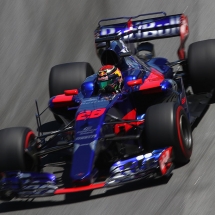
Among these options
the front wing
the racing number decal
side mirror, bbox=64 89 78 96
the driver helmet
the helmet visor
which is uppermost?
the driver helmet

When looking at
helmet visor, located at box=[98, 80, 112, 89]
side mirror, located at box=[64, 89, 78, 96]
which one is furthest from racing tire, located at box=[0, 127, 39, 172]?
helmet visor, located at box=[98, 80, 112, 89]

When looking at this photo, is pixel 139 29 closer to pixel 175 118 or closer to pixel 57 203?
pixel 175 118

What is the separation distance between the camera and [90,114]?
9.09 m

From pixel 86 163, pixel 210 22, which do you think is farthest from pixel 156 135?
pixel 210 22

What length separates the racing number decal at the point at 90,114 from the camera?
9031 mm

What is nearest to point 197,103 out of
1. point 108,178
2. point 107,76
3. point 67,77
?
point 107,76

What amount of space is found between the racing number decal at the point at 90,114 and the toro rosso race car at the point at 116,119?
0.05 feet

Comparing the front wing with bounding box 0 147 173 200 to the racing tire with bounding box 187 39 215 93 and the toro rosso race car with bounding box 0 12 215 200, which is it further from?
the racing tire with bounding box 187 39 215 93

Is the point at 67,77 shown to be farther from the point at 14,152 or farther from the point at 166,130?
the point at 166,130

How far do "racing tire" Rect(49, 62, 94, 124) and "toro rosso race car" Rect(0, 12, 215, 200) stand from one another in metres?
0.01

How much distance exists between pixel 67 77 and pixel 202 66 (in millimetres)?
1999

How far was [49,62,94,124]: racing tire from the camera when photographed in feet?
36.0

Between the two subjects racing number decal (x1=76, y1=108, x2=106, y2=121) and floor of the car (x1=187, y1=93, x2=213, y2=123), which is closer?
racing number decal (x1=76, y1=108, x2=106, y2=121)

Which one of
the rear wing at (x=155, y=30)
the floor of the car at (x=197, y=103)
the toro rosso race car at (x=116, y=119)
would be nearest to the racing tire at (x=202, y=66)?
the toro rosso race car at (x=116, y=119)
